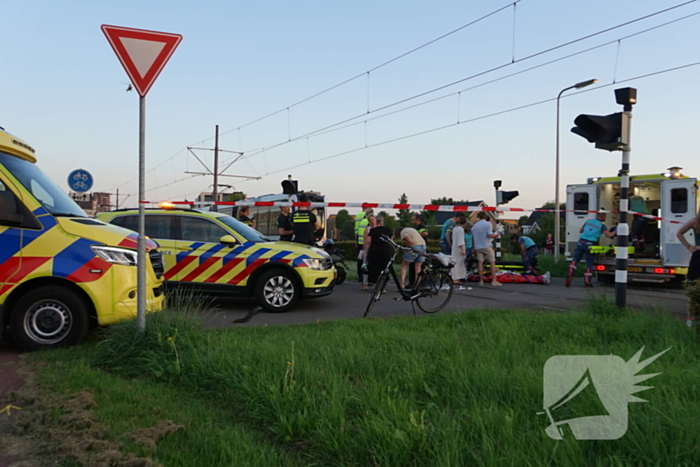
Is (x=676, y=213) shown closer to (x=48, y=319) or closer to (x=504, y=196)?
(x=504, y=196)

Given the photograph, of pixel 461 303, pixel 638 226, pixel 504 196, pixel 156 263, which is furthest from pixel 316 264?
pixel 638 226

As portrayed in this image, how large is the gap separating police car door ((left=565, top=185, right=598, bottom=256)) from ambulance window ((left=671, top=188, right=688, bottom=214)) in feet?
6.24

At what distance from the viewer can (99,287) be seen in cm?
563

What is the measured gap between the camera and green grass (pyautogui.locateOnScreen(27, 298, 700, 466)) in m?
2.82

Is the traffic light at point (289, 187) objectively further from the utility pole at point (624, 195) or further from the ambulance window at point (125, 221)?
the utility pole at point (624, 195)

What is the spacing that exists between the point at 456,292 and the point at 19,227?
8107 mm

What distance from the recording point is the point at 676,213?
12594 mm

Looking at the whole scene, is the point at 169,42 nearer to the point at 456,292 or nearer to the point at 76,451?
the point at 76,451

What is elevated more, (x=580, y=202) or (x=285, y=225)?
(x=580, y=202)

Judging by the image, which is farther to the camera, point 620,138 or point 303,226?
A: point 303,226

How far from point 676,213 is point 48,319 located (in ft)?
42.3

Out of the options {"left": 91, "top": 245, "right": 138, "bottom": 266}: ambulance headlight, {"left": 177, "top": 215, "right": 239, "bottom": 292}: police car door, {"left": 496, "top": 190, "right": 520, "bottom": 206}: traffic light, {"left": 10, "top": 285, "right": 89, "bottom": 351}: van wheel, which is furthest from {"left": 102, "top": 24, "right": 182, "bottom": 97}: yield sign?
{"left": 496, "top": 190, "right": 520, "bottom": 206}: traffic light

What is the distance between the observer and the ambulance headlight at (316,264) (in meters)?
8.61

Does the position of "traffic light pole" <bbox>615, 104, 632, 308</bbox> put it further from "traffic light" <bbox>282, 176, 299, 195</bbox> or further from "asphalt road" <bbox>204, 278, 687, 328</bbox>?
"traffic light" <bbox>282, 176, 299, 195</bbox>
